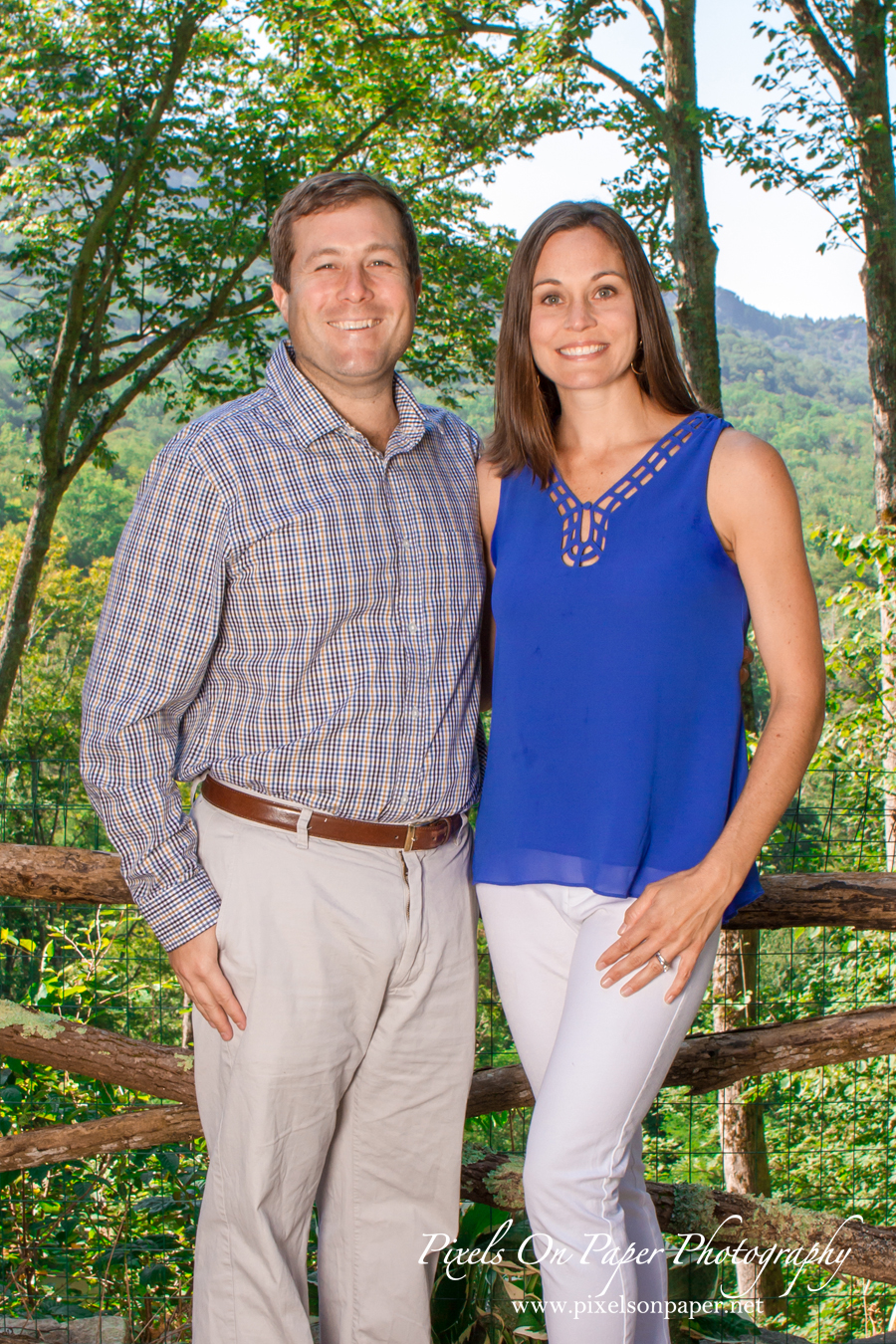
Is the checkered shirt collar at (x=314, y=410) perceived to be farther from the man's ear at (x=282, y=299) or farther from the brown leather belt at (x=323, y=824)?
the brown leather belt at (x=323, y=824)

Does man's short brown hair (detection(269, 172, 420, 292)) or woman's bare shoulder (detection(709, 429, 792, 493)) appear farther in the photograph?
man's short brown hair (detection(269, 172, 420, 292))

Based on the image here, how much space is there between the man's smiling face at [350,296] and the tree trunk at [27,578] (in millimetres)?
11885

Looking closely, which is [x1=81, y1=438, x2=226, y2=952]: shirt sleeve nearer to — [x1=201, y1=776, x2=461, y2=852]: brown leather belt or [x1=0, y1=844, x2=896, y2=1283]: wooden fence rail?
[x1=201, y1=776, x2=461, y2=852]: brown leather belt

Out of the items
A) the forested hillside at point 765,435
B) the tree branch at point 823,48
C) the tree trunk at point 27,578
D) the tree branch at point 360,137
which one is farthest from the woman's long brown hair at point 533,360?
the forested hillside at point 765,435

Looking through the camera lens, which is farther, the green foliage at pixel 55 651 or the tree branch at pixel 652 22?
the green foliage at pixel 55 651

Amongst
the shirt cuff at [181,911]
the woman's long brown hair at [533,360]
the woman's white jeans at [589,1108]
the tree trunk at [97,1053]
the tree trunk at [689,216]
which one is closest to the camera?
the woman's white jeans at [589,1108]

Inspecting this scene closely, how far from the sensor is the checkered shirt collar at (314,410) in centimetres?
205

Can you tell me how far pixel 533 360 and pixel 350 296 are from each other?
360 millimetres

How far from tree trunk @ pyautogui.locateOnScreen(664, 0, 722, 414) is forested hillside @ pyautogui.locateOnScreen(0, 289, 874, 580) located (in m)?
19.4

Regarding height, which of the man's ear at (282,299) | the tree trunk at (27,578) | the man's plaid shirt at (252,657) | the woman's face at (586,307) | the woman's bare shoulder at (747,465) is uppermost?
the tree trunk at (27,578)

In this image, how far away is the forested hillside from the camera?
31.8 metres

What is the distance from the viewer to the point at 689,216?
929 centimetres

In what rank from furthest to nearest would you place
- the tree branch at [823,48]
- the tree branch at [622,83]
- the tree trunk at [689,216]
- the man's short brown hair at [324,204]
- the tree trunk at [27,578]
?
1. the tree trunk at [27,578]
2. the tree branch at [622,83]
3. the tree branch at [823,48]
4. the tree trunk at [689,216]
5. the man's short brown hair at [324,204]

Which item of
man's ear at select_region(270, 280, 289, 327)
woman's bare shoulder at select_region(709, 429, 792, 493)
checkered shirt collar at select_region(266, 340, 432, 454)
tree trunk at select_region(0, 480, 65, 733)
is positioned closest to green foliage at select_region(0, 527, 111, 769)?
tree trunk at select_region(0, 480, 65, 733)
